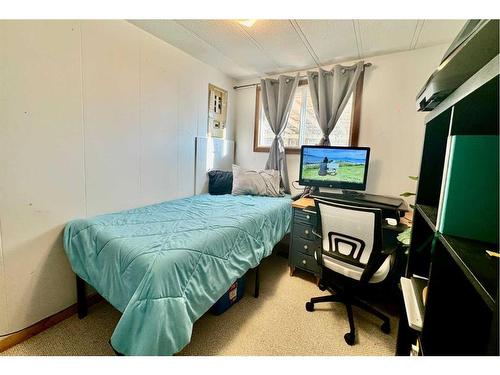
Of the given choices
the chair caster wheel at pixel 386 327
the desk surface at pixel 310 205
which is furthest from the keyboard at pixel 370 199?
the chair caster wheel at pixel 386 327

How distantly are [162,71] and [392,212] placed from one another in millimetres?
2521

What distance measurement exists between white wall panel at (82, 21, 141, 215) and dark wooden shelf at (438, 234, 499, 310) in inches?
84.9

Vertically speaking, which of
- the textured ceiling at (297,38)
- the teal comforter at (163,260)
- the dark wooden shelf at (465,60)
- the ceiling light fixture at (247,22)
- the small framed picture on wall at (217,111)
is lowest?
the teal comforter at (163,260)

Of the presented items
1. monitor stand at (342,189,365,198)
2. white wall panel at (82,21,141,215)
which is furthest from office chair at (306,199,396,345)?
white wall panel at (82,21,141,215)

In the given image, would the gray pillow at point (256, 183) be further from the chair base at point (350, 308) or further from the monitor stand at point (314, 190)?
the chair base at point (350, 308)

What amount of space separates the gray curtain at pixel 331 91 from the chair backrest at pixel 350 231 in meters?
1.18

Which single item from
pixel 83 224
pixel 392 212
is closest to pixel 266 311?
pixel 392 212

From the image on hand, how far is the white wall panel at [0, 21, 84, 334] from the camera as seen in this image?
1.39 meters

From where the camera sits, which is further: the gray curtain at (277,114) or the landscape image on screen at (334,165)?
the gray curtain at (277,114)

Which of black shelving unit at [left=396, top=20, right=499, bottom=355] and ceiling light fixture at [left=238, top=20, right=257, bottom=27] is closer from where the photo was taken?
black shelving unit at [left=396, top=20, right=499, bottom=355]

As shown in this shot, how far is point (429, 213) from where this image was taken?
36.1 inches

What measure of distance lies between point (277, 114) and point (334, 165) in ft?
3.26

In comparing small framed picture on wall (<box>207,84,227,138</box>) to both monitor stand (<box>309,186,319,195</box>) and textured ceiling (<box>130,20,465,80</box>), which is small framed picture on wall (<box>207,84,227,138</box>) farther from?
monitor stand (<box>309,186,319,195</box>)

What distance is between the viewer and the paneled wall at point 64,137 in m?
1.42
